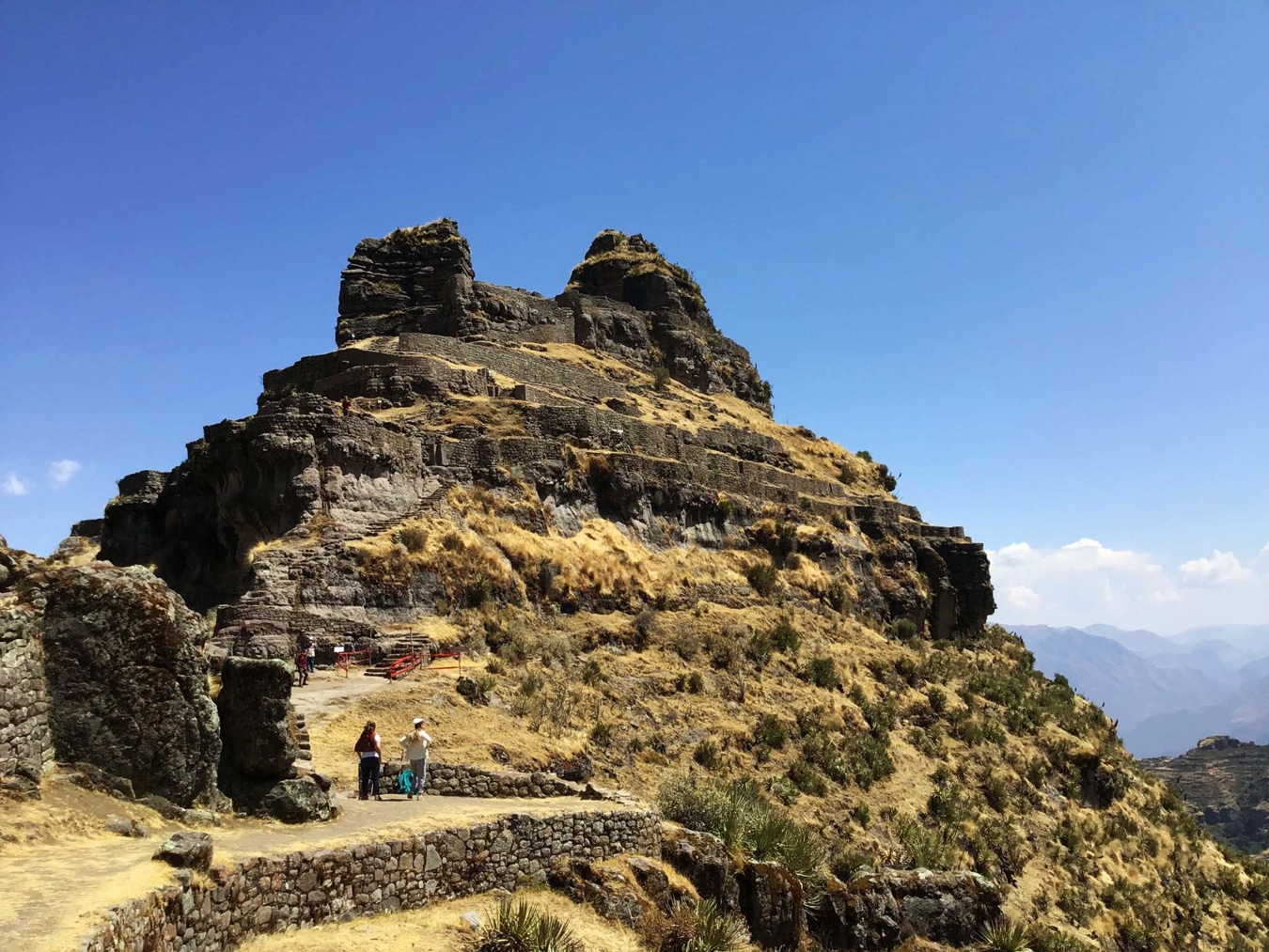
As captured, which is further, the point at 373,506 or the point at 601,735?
the point at 373,506

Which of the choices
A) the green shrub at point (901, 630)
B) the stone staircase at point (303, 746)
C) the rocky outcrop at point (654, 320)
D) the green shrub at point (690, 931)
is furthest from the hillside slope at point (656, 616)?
the rocky outcrop at point (654, 320)

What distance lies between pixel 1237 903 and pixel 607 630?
69.7 ft

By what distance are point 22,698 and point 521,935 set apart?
196 inches

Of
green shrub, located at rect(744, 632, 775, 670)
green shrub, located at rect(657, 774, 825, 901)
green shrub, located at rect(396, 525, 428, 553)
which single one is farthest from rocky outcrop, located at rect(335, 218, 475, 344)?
green shrub, located at rect(657, 774, 825, 901)

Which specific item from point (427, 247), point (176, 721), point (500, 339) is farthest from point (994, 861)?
point (427, 247)

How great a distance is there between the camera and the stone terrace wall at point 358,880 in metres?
6.43

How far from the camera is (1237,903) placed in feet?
88.5

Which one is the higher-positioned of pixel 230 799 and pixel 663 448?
pixel 663 448

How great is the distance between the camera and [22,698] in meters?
7.68

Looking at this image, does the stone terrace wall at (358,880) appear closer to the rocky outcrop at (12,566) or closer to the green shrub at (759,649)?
the rocky outcrop at (12,566)

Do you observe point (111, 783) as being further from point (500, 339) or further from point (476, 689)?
point (500, 339)

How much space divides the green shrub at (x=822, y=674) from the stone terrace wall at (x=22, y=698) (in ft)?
68.0

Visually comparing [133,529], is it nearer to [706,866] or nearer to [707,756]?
[707,756]

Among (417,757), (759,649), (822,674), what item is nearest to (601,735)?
(417,757)
